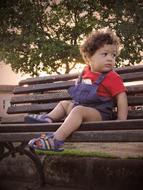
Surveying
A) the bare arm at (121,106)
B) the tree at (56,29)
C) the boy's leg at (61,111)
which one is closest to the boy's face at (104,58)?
the bare arm at (121,106)

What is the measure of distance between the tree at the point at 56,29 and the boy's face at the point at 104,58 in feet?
49.4

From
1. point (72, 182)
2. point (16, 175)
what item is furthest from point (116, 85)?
point (16, 175)

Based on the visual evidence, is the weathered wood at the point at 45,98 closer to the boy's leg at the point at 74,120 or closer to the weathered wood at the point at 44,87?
the weathered wood at the point at 44,87

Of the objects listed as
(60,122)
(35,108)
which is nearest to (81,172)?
(60,122)

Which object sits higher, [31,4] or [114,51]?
[31,4]

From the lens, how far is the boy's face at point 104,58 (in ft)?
11.6

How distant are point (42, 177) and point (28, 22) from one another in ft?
52.9

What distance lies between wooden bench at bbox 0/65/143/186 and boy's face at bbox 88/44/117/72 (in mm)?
379

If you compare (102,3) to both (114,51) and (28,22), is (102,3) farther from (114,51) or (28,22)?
(114,51)

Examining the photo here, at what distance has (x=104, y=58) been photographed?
354 cm

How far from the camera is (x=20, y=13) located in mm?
19844

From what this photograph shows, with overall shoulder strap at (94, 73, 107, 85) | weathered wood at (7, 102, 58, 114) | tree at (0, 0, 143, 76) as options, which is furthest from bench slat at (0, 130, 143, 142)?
tree at (0, 0, 143, 76)

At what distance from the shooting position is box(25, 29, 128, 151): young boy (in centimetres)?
332

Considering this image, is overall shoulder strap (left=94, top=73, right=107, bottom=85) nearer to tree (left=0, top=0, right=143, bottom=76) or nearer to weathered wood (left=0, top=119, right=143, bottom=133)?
weathered wood (left=0, top=119, right=143, bottom=133)
